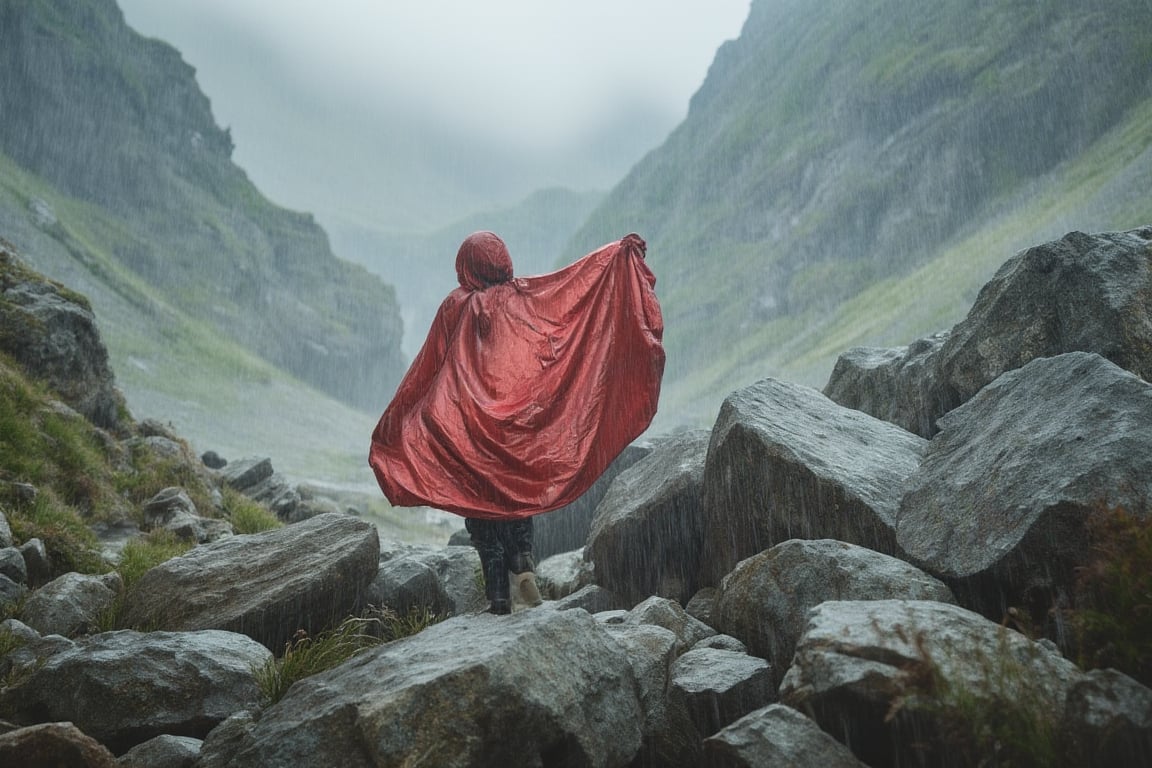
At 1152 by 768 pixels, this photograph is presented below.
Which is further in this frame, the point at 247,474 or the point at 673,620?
the point at 247,474

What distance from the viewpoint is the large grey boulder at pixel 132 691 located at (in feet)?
20.2

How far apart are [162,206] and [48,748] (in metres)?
119

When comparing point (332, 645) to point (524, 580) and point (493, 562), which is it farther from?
point (524, 580)

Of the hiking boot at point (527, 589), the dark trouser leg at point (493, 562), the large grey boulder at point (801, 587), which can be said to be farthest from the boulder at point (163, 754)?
the large grey boulder at point (801, 587)

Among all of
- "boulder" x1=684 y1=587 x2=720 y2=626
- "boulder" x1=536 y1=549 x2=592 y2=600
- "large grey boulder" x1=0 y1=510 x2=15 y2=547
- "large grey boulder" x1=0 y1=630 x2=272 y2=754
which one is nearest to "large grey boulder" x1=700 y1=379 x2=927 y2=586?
"boulder" x1=684 y1=587 x2=720 y2=626

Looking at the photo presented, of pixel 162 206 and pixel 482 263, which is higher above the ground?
pixel 162 206

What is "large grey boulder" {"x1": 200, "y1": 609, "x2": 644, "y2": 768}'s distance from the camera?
4855mm

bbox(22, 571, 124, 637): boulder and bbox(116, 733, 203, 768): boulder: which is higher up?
bbox(22, 571, 124, 637): boulder

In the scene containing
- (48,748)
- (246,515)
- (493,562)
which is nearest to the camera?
(48,748)

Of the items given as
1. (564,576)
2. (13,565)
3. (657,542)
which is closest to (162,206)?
(13,565)

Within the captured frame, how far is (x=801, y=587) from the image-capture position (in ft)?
20.7

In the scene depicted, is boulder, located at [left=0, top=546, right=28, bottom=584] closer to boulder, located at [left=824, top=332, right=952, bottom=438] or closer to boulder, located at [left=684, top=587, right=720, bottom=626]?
boulder, located at [left=684, top=587, right=720, bottom=626]

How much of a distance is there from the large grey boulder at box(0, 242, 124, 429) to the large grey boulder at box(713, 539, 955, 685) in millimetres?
12423

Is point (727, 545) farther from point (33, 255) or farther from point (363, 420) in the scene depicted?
point (363, 420)
